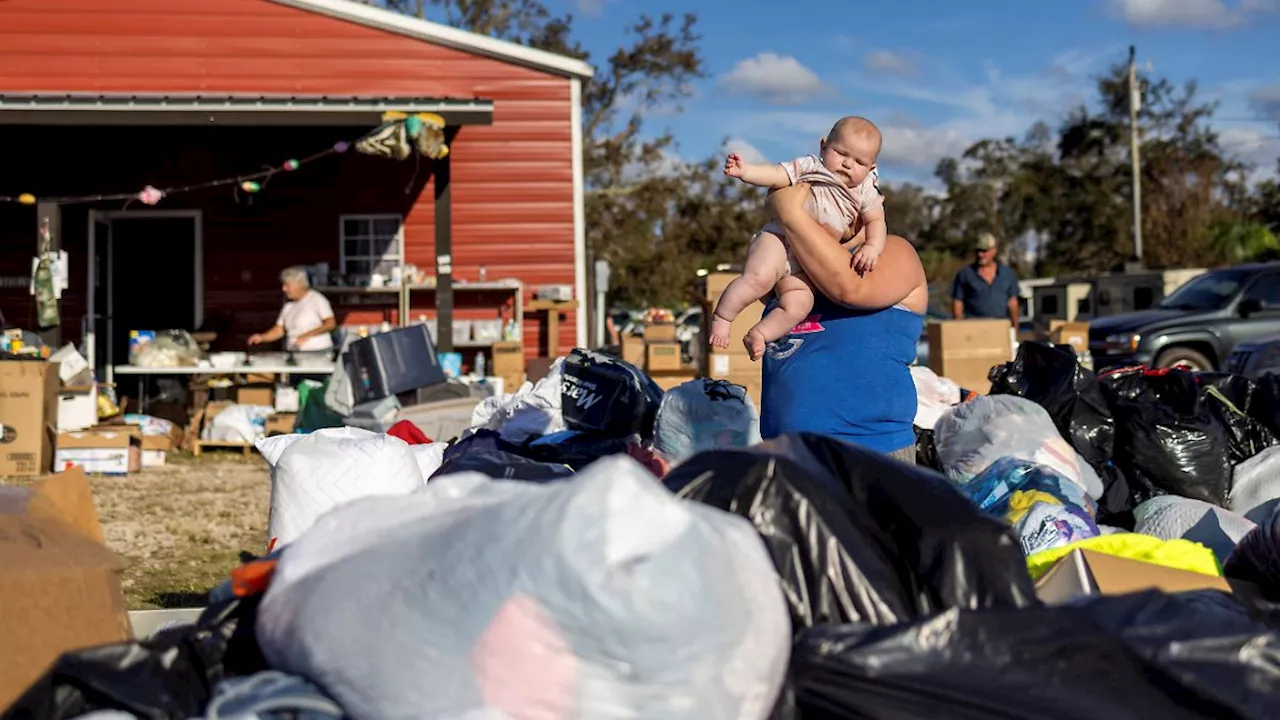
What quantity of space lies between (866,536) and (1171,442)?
4.00 meters

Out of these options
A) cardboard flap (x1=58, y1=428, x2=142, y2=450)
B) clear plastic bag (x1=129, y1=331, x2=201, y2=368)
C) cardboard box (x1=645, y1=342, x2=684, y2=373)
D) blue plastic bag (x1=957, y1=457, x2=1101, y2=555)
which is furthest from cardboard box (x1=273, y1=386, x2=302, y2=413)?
blue plastic bag (x1=957, y1=457, x2=1101, y2=555)

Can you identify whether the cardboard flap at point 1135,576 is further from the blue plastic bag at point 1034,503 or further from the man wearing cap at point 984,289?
the man wearing cap at point 984,289

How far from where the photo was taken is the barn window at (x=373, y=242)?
14.6 m

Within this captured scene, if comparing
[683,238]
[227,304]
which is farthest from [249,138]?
[683,238]

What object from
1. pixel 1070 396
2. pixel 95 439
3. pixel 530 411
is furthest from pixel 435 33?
pixel 1070 396

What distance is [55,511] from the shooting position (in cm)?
288

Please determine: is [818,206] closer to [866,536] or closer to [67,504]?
[866,536]

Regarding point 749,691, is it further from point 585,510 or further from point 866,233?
point 866,233

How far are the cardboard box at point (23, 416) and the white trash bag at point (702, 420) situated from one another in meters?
6.97

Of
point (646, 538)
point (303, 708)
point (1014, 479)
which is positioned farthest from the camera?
point (1014, 479)

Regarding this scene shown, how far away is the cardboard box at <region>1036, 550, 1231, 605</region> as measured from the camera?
2.71 m

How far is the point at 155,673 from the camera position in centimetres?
228

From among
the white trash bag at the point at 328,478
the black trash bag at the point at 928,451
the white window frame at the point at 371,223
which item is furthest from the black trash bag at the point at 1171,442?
the white window frame at the point at 371,223

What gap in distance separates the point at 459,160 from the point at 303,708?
1283 cm
